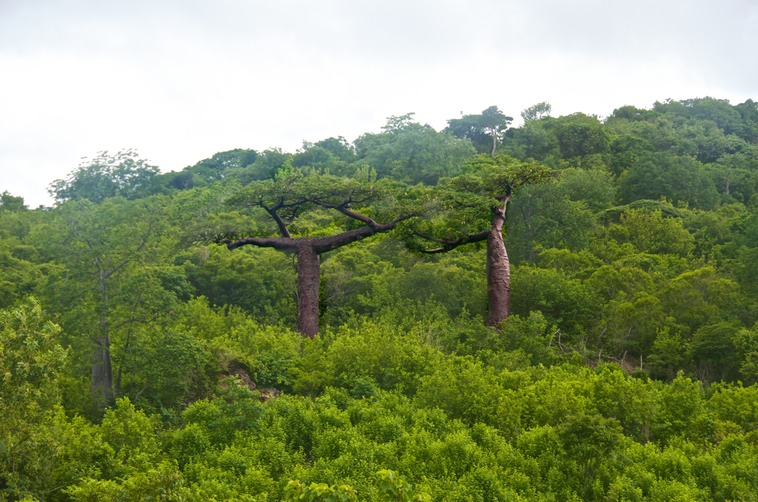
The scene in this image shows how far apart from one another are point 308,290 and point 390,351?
4.49 metres

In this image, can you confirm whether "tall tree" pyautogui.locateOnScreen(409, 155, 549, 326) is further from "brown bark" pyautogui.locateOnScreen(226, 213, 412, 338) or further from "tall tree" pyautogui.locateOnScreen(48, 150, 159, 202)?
"tall tree" pyautogui.locateOnScreen(48, 150, 159, 202)

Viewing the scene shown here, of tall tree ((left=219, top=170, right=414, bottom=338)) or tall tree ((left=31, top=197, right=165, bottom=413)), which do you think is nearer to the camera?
tall tree ((left=31, top=197, right=165, bottom=413))

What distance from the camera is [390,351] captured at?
14.9m

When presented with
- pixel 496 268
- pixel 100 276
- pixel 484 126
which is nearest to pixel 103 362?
pixel 100 276

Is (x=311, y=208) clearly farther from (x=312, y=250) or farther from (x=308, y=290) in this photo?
(x=308, y=290)

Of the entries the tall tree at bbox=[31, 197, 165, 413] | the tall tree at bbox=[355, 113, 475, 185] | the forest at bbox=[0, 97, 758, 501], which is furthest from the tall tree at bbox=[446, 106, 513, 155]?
the tall tree at bbox=[31, 197, 165, 413]

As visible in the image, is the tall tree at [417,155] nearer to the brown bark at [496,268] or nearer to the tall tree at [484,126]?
the tall tree at [484,126]

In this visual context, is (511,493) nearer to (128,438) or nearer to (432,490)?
(432,490)

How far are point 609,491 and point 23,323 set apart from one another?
820 centimetres

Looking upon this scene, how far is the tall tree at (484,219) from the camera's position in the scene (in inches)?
728

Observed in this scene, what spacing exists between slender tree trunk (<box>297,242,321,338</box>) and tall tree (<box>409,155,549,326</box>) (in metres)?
3.03

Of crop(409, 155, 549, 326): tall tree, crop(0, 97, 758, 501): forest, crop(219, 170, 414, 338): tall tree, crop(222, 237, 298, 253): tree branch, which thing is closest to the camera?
crop(0, 97, 758, 501): forest

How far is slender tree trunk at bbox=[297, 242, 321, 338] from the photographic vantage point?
1855 centimetres

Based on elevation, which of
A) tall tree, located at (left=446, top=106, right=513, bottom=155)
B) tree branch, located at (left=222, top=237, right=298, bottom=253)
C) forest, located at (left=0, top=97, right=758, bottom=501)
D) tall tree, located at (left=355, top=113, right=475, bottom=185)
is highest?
tall tree, located at (left=446, top=106, right=513, bottom=155)
